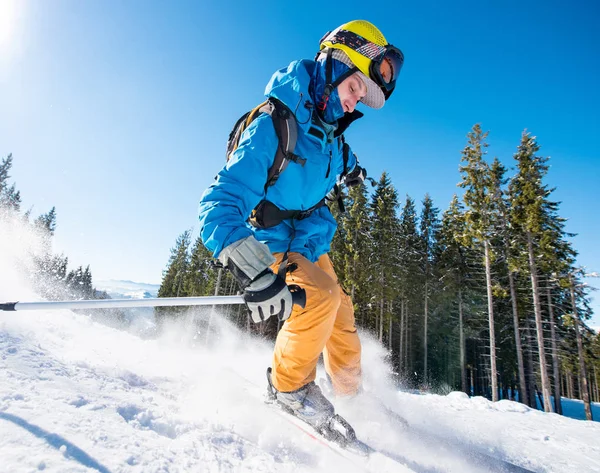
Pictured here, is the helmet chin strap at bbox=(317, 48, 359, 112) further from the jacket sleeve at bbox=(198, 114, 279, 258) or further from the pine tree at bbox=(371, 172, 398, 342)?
the pine tree at bbox=(371, 172, 398, 342)

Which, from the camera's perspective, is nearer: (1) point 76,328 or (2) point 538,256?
(1) point 76,328

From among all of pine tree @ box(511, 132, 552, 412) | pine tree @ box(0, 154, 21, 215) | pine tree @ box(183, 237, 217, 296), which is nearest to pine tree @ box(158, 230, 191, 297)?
pine tree @ box(183, 237, 217, 296)

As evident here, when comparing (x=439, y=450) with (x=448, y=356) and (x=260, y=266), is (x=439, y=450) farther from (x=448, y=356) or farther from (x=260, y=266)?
(x=448, y=356)

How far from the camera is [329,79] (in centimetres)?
272

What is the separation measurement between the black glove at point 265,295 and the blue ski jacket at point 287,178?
1.02 feet

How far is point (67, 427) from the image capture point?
4.77 ft

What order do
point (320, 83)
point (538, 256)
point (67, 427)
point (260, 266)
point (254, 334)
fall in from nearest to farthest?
point (67, 427), point (260, 266), point (320, 83), point (538, 256), point (254, 334)

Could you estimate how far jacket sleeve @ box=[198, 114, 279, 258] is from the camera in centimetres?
198

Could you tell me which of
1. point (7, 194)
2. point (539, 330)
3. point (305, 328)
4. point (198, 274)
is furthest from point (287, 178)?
point (7, 194)

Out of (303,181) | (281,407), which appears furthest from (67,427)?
(303,181)

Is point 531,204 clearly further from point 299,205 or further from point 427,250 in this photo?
point 299,205

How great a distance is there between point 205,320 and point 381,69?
31380 millimetres

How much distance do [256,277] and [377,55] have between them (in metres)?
2.22

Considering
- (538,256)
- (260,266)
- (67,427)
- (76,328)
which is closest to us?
(67,427)
